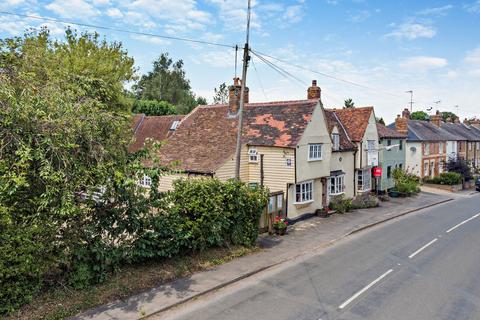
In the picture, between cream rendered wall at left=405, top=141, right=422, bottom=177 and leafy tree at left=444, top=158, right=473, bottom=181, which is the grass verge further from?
leafy tree at left=444, top=158, right=473, bottom=181

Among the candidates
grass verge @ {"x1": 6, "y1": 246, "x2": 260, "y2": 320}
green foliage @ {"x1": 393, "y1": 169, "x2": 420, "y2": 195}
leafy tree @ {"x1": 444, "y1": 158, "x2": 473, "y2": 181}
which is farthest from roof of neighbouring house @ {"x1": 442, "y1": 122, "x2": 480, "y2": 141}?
grass verge @ {"x1": 6, "y1": 246, "x2": 260, "y2": 320}

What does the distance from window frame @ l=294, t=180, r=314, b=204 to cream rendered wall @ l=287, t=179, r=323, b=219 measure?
0.32 meters

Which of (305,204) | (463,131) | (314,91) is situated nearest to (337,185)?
(305,204)

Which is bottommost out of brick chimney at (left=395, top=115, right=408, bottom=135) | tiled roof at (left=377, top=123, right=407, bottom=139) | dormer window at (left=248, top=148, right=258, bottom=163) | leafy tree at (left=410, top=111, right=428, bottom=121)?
dormer window at (left=248, top=148, right=258, bottom=163)

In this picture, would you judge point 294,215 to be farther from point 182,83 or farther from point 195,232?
point 182,83

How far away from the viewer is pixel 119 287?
11.4m

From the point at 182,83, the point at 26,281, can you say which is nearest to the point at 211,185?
the point at 26,281

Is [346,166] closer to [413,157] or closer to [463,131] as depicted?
[413,157]

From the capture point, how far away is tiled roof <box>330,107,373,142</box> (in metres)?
31.3

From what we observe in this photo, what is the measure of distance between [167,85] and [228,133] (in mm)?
46117

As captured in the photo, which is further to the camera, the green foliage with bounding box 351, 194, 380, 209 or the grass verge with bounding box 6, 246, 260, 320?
the green foliage with bounding box 351, 194, 380, 209

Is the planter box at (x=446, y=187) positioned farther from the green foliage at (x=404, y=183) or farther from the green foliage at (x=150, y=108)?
the green foliage at (x=150, y=108)

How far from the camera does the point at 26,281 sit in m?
9.78

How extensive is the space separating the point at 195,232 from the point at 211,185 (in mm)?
1923
